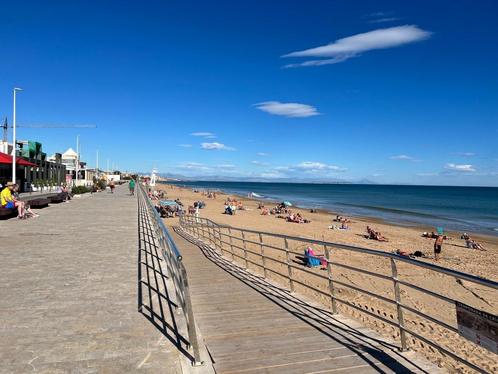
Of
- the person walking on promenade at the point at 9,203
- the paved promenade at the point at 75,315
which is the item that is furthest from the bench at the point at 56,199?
the paved promenade at the point at 75,315

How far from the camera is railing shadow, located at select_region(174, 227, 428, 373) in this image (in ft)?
11.1

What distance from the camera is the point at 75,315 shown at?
165 inches

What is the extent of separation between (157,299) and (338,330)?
214 cm

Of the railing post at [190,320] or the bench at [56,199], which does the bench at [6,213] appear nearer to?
the bench at [56,199]

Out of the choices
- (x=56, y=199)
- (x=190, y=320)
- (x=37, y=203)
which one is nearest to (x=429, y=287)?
(x=190, y=320)

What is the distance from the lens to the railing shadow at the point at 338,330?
3.38 metres

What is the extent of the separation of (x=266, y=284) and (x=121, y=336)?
123 inches

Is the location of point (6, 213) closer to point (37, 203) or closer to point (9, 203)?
point (9, 203)

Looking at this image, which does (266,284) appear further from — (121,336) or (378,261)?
(378,261)

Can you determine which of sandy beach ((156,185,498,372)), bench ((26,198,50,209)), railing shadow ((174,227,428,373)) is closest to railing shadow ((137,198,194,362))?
railing shadow ((174,227,428,373))

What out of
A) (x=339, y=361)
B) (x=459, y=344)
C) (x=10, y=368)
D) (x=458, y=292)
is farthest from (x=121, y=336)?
(x=458, y=292)

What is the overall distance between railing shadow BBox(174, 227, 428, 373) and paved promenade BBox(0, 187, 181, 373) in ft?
5.34

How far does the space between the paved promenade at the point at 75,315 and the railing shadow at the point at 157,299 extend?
0.26 ft

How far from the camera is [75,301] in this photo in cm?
466
